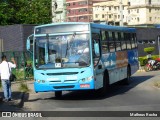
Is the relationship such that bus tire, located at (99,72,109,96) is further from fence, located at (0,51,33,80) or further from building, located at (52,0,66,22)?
building, located at (52,0,66,22)

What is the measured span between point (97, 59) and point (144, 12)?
137 m

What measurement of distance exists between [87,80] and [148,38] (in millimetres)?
46316

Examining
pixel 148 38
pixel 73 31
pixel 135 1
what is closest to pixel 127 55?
pixel 73 31

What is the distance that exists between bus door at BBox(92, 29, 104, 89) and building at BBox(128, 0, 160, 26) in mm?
134748

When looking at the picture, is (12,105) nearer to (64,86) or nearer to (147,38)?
(64,86)

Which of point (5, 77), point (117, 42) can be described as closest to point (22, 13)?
point (117, 42)

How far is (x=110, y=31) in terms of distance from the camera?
2162 cm

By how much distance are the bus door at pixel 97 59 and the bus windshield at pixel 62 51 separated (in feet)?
1.14

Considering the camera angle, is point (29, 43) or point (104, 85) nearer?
point (29, 43)

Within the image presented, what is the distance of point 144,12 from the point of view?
6043 inches

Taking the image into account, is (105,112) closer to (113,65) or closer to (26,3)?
(113,65)

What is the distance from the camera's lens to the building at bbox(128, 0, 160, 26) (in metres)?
154

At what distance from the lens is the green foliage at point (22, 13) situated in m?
61.8

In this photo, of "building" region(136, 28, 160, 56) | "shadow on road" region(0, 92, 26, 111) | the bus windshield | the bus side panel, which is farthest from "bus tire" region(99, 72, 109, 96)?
"building" region(136, 28, 160, 56)
